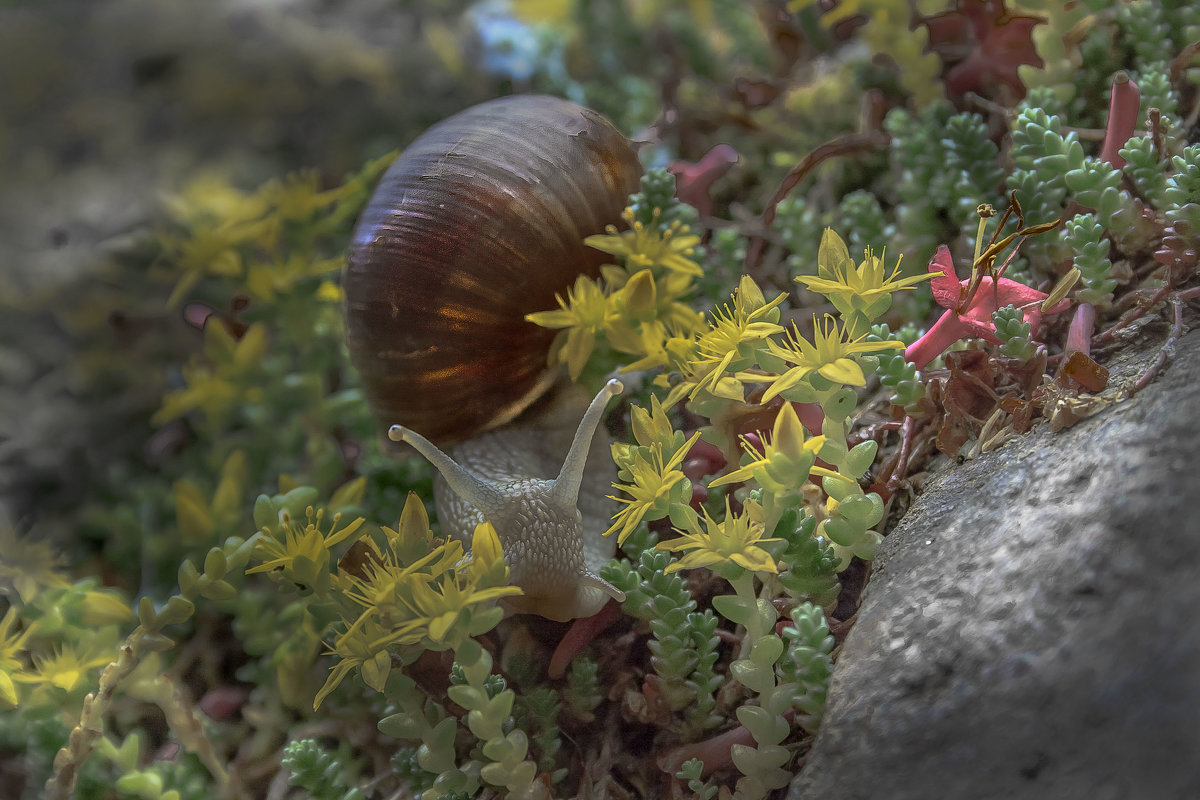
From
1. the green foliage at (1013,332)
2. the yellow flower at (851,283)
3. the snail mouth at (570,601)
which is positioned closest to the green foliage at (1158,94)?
the green foliage at (1013,332)

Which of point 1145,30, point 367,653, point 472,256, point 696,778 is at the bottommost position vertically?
point 696,778

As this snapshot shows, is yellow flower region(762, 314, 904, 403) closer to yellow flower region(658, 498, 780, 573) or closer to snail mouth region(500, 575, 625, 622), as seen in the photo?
yellow flower region(658, 498, 780, 573)

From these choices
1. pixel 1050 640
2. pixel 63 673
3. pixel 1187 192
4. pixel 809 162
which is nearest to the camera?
pixel 1050 640

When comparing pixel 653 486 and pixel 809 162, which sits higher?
pixel 809 162

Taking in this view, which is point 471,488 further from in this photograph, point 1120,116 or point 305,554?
point 1120,116

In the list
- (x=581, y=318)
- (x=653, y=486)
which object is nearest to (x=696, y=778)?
(x=653, y=486)

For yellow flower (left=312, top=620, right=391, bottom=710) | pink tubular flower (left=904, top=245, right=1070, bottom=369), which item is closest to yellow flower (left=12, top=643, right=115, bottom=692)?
yellow flower (left=312, top=620, right=391, bottom=710)

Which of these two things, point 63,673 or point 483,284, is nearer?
point 63,673
